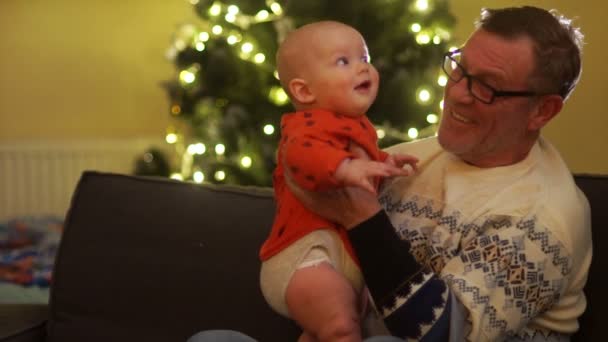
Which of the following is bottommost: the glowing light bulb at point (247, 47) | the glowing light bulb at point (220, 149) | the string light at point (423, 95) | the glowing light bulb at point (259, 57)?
the glowing light bulb at point (220, 149)

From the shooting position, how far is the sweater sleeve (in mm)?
1331

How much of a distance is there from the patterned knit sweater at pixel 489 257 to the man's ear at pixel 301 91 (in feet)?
0.81

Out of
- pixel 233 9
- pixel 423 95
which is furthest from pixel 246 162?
pixel 423 95

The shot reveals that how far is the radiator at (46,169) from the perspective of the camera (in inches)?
174

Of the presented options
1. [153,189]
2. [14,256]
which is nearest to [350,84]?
[153,189]

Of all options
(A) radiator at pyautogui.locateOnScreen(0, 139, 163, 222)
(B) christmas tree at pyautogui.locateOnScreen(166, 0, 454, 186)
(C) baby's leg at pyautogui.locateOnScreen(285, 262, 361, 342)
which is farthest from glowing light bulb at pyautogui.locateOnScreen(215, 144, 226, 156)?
(C) baby's leg at pyautogui.locateOnScreen(285, 262, 361, 342)

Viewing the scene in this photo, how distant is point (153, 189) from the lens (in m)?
2.03

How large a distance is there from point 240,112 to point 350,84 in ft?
6.39

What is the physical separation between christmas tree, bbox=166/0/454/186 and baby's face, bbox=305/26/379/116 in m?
1.68

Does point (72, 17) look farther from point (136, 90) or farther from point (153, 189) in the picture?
point (153, 189)

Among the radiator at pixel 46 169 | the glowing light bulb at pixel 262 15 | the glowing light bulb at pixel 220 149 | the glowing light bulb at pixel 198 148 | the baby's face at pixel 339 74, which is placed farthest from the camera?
the radiator at pixel 46 169

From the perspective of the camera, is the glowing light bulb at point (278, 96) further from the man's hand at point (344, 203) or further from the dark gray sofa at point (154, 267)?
the man's hand at point (344, 203)

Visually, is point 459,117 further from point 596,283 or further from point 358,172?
point 596,283

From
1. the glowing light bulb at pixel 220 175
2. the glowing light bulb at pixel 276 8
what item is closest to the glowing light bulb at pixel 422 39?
the glowing light bulb at pixel 276 8
